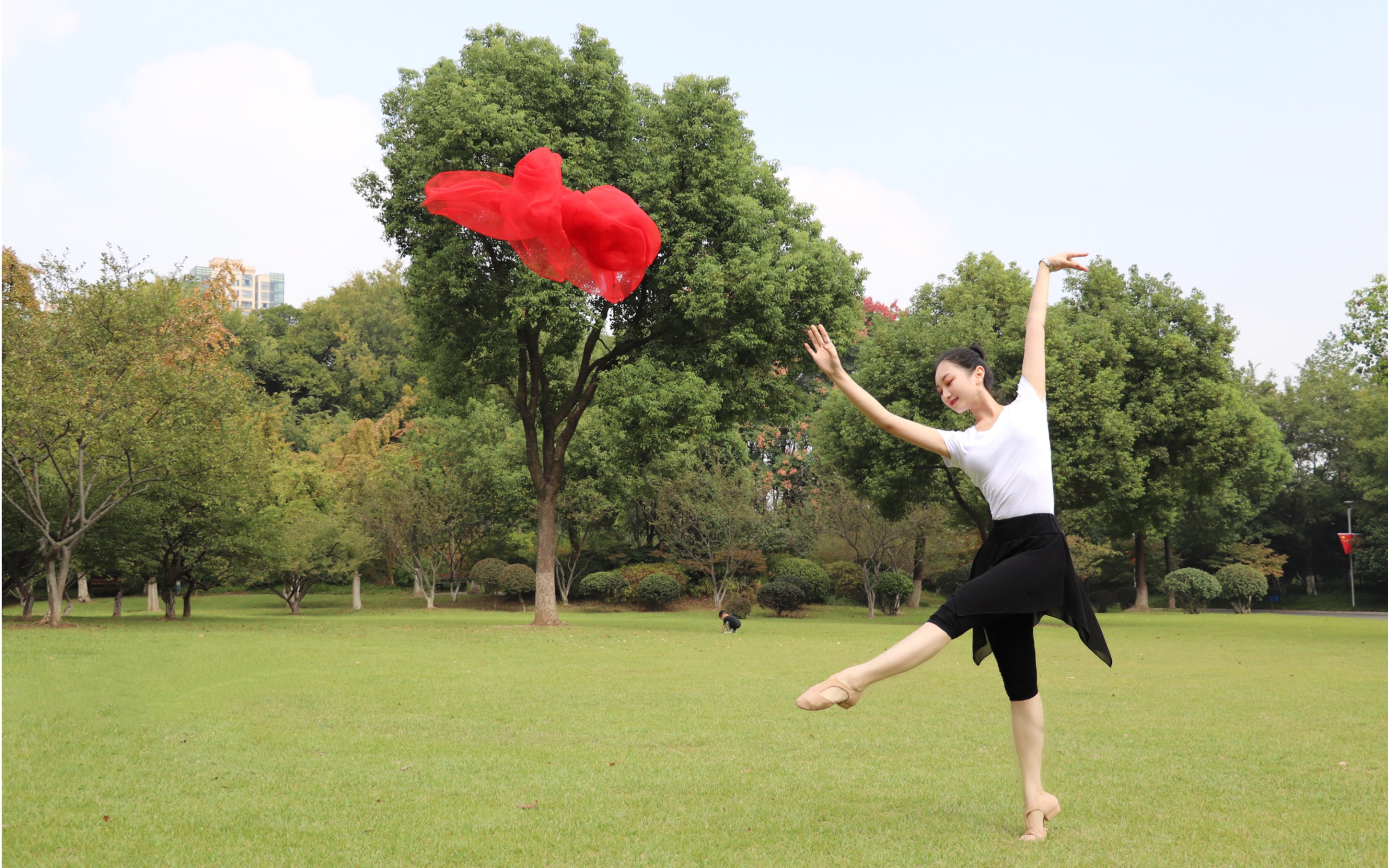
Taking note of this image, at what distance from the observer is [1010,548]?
4621mm

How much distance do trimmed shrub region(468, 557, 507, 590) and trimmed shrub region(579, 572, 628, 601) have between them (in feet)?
12.1

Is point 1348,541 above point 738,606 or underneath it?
above

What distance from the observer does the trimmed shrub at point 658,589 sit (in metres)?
37.5

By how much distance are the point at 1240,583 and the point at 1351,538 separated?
1154cm

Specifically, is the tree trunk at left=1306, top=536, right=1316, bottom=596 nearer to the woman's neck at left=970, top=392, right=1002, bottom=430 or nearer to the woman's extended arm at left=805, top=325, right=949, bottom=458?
the woman's neck at left=970, top=392, right=1002, bottom=430

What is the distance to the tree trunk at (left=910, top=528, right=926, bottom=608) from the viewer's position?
37125 millimetres

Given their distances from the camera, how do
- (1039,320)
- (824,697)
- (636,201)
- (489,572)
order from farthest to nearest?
1. (489,572)
2. (636,201)
3. (1039,320)
4. (824,697)

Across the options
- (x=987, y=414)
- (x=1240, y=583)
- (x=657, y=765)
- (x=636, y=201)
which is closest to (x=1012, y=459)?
(x=987, y=414)

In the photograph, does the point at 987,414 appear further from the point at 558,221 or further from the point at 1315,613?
the point at 1315,613

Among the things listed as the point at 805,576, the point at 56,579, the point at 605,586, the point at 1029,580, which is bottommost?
the point at 605,586

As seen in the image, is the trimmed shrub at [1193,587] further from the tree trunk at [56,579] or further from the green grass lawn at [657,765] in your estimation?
the tree trunk at [56,579]

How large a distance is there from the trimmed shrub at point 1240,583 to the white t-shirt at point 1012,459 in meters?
41.7

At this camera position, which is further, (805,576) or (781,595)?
(805,576)

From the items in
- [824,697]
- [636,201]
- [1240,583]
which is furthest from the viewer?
[1240,583]
